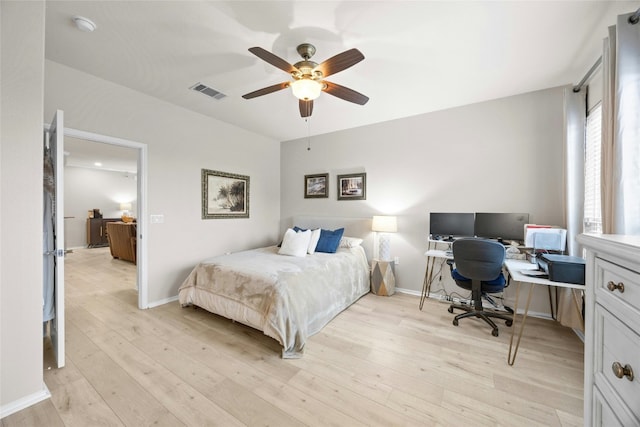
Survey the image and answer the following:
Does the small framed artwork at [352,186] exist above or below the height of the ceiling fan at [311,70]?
below

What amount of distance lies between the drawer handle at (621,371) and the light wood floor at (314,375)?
1.11m

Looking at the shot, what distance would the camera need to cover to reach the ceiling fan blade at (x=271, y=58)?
171cm

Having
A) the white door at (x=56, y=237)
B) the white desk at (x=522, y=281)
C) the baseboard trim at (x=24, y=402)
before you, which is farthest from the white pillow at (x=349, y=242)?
the baseboard trim at (x=24, y=402)

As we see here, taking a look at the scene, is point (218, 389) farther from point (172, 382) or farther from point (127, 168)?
point (127, 168)

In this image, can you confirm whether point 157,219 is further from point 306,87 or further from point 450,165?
point 450,165

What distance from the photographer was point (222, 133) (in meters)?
4.00

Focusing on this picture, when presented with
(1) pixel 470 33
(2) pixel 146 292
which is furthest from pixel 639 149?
(2) pixel 146 292

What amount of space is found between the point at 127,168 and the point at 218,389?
8.95 m

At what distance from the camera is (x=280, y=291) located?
2270mm

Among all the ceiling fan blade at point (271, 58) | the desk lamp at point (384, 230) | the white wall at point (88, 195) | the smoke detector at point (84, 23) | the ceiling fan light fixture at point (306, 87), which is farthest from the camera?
the white wall at point (88, 195)

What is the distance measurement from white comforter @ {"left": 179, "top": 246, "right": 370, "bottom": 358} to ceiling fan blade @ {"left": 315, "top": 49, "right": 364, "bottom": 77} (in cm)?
190

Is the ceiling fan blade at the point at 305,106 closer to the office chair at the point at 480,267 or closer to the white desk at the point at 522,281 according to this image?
the office chair at the point at 480,267

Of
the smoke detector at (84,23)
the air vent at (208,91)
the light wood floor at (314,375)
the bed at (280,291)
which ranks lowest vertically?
the light wood floor at (314,375)

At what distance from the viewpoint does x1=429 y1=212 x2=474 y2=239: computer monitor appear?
319 centimetres
